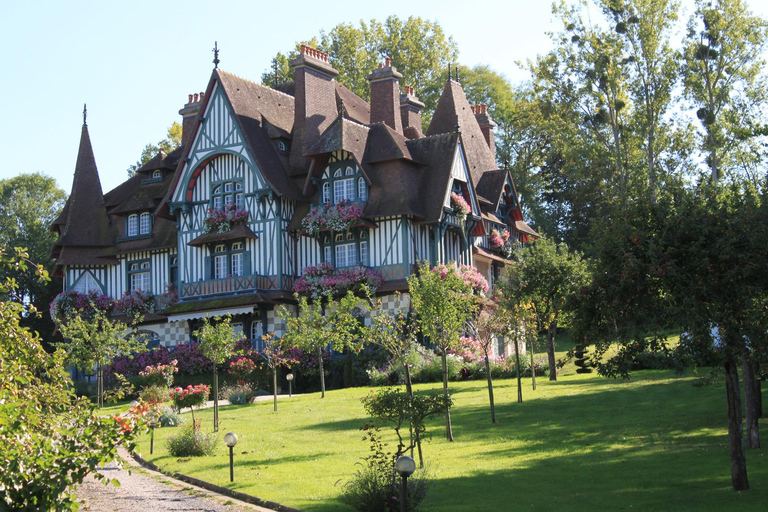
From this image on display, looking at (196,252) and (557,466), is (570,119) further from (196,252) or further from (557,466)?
(557,466)

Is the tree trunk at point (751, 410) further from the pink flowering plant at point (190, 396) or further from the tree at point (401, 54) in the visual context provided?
the tree at point (401, 54)

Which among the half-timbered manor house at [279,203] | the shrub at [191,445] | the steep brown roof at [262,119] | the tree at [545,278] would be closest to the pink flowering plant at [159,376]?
the half-timbered manor house at [279,203]

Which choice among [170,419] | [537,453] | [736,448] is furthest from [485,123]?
[736,448]

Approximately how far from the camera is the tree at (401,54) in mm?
55219

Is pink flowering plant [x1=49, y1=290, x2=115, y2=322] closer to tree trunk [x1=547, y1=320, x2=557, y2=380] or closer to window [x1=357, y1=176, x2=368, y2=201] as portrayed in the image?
window [x1=357, y1=176, x2=368, y2=201]

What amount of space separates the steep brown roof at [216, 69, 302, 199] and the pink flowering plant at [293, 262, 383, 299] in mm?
3703

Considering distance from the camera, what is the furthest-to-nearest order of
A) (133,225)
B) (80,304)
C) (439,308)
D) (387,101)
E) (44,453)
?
(133,225)
(80,304)
(387,101)
(439,308)
(44,453)

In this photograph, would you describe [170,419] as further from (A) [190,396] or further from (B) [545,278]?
(B) [545,278]

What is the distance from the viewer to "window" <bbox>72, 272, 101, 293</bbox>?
44.8m

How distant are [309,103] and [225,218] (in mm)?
6590

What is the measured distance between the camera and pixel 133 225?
45000 millimetres

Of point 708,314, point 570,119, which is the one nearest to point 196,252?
→ point 570,119

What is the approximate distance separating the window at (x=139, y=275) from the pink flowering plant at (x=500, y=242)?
1593cm

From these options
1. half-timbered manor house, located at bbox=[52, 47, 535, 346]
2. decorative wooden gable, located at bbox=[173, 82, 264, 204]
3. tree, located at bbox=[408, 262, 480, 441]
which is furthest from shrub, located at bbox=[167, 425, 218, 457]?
decorative wooden gable, located at bbox=[173, 82, 264, 204]
